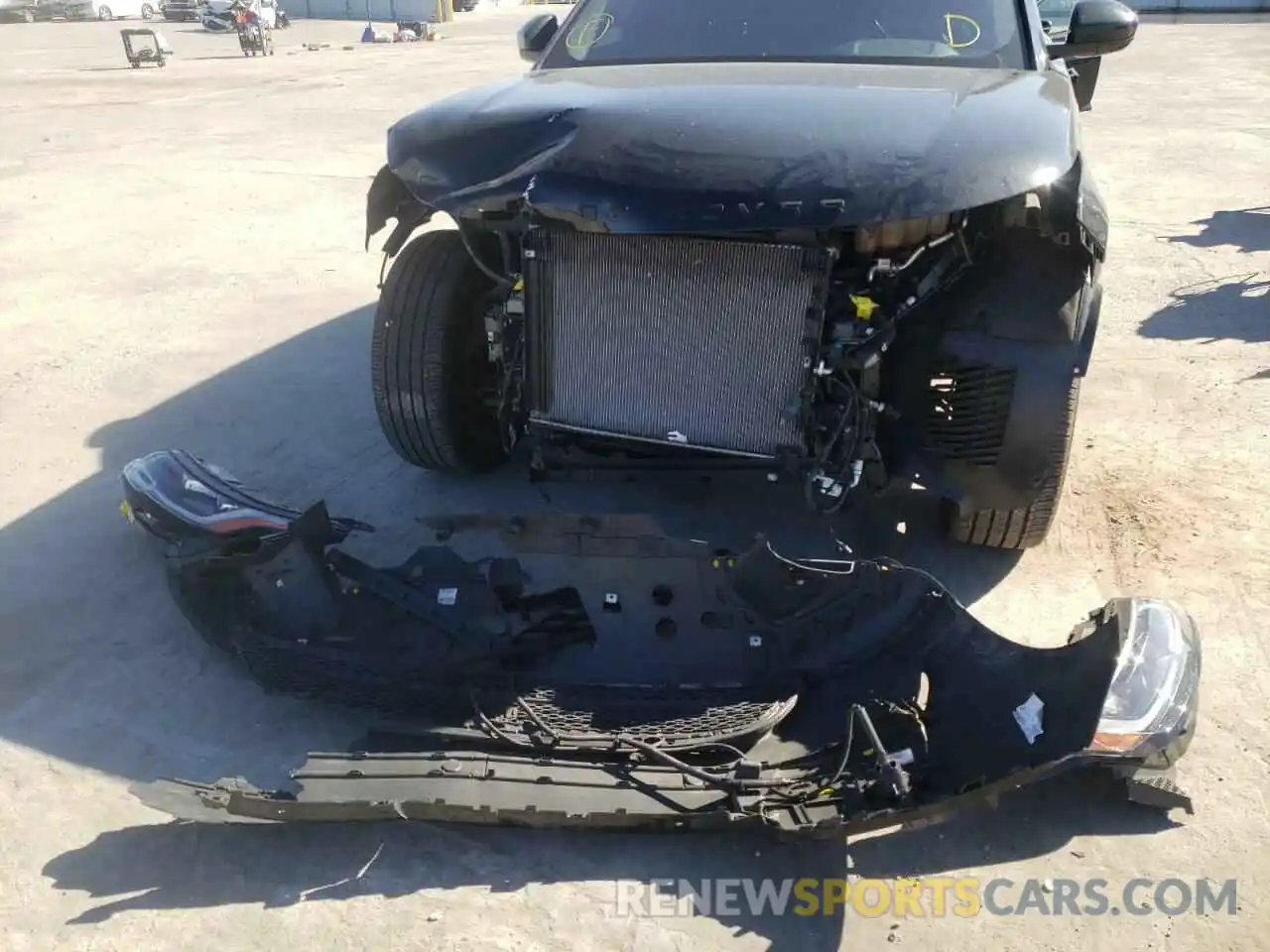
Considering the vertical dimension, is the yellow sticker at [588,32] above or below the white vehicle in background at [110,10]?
above

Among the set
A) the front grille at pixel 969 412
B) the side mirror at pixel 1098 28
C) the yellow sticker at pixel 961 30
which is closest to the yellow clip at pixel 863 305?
the front grille at pixel 969 412

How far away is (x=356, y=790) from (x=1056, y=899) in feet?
4.99

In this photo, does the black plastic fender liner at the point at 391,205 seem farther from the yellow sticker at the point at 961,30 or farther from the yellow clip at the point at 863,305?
the yellow sticker at the point at 961,30

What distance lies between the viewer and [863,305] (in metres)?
2.70

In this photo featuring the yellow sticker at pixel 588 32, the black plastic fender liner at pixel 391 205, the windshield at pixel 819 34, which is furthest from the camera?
the yellow sticker at pixel 588 32

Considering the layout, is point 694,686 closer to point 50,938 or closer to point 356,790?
point 356,790

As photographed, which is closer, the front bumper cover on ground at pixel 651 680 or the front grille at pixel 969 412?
the front bumper cover on ground at pixel 651 680

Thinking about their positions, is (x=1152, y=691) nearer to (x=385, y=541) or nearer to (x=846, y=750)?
(x=846, y=750)

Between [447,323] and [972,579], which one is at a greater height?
[447,323]

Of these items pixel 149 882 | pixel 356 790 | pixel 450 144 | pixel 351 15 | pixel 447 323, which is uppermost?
pixel 450 144

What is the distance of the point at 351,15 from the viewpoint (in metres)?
34.7

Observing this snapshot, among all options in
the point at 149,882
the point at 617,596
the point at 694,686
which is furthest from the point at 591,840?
the point at 149,882

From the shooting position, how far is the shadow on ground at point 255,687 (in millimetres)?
2268

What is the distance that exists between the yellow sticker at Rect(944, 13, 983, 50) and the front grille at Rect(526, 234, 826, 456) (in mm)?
1261
